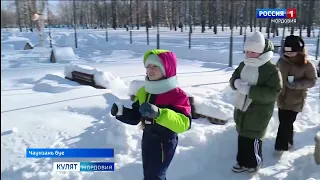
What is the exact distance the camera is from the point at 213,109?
4863mm

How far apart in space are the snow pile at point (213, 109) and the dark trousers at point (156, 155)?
2.39m

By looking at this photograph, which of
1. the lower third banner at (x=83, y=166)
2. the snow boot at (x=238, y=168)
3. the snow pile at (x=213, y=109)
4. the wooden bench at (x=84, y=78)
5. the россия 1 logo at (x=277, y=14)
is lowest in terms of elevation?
the snow boot at (x=238, y=168)

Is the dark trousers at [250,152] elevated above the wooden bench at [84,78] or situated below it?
below

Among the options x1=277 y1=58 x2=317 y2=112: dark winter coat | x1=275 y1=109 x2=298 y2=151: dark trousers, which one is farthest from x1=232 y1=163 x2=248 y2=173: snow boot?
x1=277 y1=58 x2=317 y2=112: dark winter coat

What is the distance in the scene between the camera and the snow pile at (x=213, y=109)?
482cm

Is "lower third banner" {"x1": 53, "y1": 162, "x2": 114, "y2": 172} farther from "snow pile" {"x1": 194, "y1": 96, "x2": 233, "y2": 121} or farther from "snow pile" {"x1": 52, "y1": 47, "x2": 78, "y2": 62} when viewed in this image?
"snow pile" {"x1": 52, "y1": 47, "x2": 78, "y2": 62}

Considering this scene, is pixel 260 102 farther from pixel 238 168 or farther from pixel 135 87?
pixel 135 87

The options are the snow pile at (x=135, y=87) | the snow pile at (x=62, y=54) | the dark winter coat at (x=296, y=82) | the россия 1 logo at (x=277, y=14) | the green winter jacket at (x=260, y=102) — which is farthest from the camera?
the snow pile at (x=62, y=54)

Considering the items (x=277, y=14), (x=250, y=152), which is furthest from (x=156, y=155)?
(x=277, y=14)

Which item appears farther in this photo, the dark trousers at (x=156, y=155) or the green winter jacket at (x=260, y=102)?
the green winter jacket at (x=260, y=102)

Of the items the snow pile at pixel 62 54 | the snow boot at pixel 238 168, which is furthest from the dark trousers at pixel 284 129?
the snow pile at pixel 62 54

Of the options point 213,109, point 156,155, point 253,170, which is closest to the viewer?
point 156,155

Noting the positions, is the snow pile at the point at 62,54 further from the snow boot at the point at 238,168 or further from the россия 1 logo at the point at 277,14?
the snow boot at the point at 238,168

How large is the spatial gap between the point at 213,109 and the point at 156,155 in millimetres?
2499
